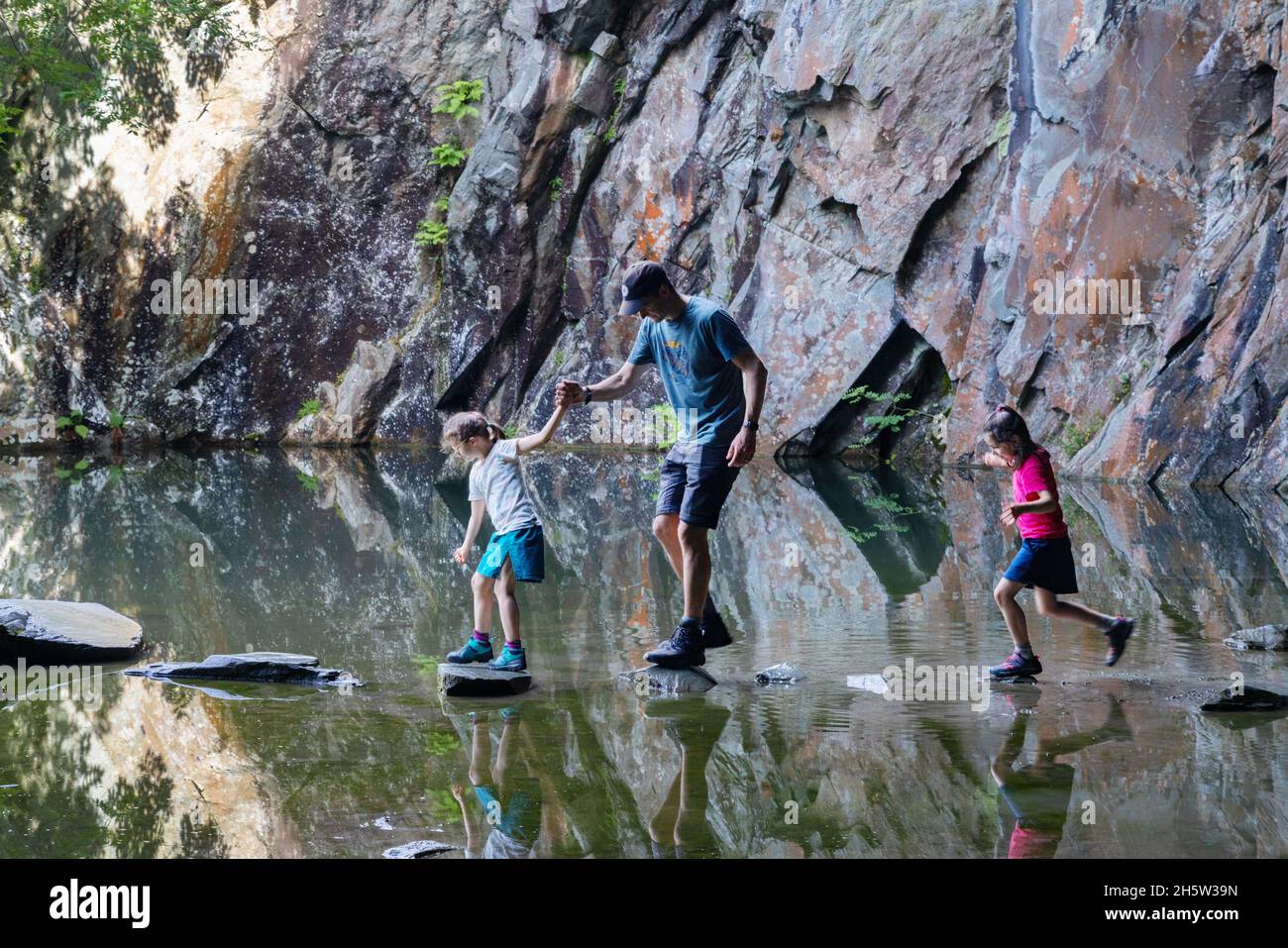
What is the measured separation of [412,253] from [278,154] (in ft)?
12.0

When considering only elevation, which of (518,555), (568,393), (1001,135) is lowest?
(518,555)

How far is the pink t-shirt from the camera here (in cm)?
667

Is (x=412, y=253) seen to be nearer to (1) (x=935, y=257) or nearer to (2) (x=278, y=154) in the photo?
(2) (x=278, y=154)

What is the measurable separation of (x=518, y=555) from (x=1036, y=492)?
8.56ft

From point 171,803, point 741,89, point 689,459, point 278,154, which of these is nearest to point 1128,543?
point 689,459

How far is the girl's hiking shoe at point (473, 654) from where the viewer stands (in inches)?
271

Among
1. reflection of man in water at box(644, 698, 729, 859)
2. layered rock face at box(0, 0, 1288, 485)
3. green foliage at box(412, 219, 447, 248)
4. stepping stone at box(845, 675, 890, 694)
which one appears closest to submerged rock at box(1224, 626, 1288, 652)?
stepping stone at box(845, 675, 890, 694)

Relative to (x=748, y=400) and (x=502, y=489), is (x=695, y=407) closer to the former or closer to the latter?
(x=748, y=400)

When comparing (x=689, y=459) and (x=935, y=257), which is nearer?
(x=689, y=459)

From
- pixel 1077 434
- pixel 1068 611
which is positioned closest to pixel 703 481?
pixel 1068 611

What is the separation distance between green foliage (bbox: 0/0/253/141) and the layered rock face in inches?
24.2

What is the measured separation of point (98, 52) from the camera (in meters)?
28.5

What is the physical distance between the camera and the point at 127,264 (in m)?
29.0
